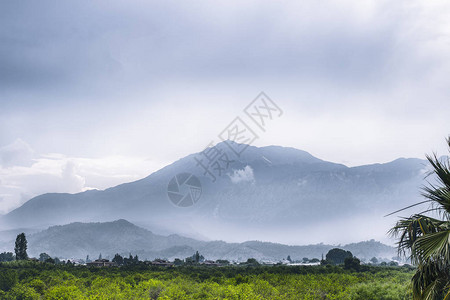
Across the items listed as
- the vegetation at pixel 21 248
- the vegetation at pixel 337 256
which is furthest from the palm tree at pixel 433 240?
the vegetation at pixel 337 256

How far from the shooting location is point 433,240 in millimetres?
9852

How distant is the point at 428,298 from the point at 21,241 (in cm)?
9199

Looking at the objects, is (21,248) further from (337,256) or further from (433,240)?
(337,256)

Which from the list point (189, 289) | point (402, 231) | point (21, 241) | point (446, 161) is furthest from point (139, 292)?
point (21, 241)

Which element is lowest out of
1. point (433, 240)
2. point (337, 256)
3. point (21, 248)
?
point (337, 256)

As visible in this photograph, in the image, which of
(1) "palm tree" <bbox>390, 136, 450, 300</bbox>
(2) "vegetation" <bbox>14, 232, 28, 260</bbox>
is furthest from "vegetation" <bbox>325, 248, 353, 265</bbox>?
(1) "palm tree" <bbox>390, 136, 450, 300</bbox>

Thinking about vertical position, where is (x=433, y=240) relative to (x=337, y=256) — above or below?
above

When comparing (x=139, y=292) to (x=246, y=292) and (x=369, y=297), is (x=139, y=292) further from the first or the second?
(x=369, y=297)

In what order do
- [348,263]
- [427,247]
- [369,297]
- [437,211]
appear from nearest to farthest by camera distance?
[427,247]
[437,211]
[369,297]
[348,263]

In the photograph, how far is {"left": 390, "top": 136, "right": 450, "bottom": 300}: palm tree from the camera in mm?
9781

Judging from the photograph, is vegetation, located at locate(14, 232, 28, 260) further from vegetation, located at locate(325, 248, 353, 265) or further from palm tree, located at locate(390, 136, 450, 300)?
vegetation, located at locate(325, 248, 353, 265)

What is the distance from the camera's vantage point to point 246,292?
2375cm

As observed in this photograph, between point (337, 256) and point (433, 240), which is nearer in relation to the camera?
point (433, 240)

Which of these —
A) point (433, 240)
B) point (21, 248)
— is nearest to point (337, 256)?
point (21, 248)
